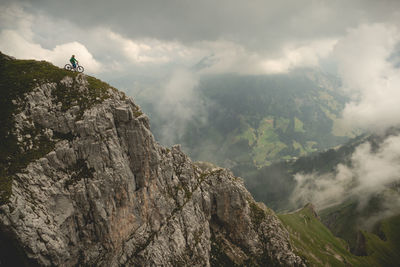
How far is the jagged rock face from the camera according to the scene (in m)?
37.8

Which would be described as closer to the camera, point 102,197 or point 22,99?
point 22,99

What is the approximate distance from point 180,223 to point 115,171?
32630 mm

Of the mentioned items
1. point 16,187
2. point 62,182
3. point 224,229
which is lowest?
point 16,187

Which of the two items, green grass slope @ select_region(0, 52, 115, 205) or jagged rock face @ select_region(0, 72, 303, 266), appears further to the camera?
green grass slope @ select_region(0, 52, 115, 205)

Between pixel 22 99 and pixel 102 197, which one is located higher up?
pixel 22 99

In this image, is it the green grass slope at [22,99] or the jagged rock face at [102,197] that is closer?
the jagged rock face at [102,197]

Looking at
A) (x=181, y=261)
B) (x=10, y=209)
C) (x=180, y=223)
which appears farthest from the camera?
(x=180, y=223)

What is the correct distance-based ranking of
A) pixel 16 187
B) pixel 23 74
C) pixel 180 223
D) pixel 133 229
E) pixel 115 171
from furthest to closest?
pixel 180 223 → pixel 133 229 → pixel 115 171 → pixel 23 74 → pixel 16 187

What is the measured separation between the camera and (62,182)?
4394 cm

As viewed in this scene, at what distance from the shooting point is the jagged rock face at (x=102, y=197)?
37.8m

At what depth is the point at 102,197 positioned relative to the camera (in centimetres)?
4944

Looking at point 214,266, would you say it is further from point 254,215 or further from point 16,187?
point 16,187

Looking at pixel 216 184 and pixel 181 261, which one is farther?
pixel 216 184

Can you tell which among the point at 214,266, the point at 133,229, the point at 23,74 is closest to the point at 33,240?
the point at 133,229
